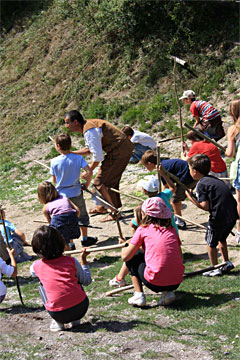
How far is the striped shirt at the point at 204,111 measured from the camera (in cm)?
1021

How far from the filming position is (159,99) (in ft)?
50.5

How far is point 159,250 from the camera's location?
568cm

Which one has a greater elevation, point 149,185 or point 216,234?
point 149,185

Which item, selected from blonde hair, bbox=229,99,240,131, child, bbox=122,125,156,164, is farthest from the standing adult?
blonde hair, bbox=229,99,240,131

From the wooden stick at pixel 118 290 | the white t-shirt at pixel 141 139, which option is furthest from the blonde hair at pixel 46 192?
the white t-shirt at pixel 141 139

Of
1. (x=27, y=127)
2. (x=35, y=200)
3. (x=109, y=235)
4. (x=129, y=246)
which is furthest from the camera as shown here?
(x=27, y=127)

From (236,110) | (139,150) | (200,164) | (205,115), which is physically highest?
(236,110)

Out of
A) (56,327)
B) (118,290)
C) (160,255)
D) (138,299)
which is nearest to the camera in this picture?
(56,327)

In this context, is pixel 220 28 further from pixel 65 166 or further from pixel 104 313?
pixel 104 313

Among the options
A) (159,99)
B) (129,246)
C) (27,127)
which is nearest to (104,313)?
(129,246)

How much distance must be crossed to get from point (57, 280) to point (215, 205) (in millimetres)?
2199

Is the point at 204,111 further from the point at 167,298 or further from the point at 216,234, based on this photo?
the point at 167,298

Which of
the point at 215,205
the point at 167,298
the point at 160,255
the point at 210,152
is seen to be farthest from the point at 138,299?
the point at 210,152

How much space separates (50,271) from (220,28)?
39.2 ft
